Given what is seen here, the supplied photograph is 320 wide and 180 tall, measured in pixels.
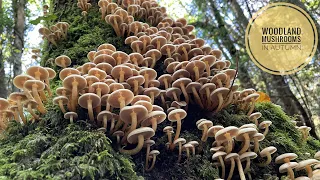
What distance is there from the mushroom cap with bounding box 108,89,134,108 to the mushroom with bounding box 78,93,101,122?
9cm

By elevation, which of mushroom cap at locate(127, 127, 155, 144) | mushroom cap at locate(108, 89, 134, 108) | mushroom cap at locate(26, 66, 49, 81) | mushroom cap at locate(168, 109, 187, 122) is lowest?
mushroom cap at locate(127, 127, 155, 144)

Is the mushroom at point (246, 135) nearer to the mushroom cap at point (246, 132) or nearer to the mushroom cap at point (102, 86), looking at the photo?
the mushroom cap at point (246, 132)

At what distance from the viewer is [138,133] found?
1.77 meters

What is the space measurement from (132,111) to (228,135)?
2.53 ft

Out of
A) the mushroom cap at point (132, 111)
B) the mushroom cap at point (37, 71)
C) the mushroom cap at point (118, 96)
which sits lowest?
the mushroom cap at point (132, 111)

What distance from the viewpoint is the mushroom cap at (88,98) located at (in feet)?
5.93

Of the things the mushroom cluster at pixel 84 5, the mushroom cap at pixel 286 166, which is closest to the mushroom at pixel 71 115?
the mushroom cap at pixel 286 166

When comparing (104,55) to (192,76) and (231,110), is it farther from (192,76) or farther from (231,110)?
(231,110)

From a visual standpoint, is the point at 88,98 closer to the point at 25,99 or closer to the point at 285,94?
the point at 25,99

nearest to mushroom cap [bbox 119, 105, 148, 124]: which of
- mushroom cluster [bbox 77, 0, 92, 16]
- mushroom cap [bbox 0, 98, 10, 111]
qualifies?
mushroom cap [bbox 0, 98, 10, 111]

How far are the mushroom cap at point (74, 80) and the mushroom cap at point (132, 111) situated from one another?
0.37 m

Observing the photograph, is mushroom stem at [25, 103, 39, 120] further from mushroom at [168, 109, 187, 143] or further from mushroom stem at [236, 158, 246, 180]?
mushroom stem at [236, 158, 246, 180]

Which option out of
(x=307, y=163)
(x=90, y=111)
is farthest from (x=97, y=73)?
(x=307, y=163)

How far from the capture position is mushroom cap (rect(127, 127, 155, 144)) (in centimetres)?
175
